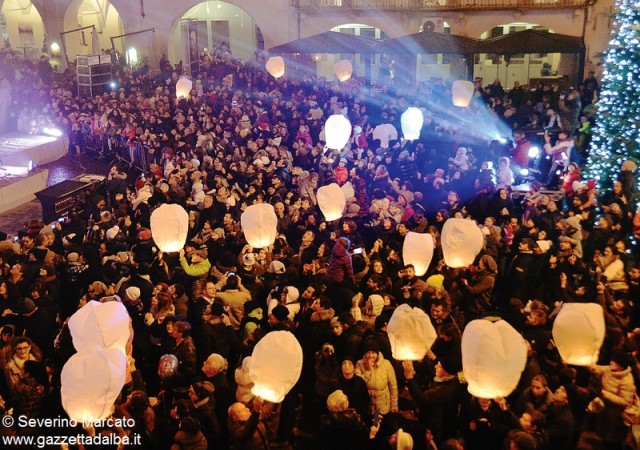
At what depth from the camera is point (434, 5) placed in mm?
23531

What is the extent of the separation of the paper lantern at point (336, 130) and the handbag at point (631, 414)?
28.4 feet

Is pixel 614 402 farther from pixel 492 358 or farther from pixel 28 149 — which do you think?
pixel 28 149

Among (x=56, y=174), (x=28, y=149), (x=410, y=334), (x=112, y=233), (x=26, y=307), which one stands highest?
(x=410, y=334)

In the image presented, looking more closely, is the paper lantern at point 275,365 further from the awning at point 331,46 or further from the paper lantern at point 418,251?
the awning at point 331,46

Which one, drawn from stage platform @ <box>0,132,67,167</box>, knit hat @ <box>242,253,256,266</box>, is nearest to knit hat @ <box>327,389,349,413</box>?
knit hat @ <box>242,253,256,266</box>

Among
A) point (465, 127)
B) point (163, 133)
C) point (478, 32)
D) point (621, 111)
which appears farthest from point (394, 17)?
point (621, 111)

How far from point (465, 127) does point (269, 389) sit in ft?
40.2

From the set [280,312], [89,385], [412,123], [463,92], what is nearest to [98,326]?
[89,385]

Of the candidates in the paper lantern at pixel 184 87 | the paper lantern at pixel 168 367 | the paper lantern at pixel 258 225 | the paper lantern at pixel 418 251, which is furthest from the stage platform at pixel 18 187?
the paper lantern at pixel 168 367

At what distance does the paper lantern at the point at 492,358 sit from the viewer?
5008mm

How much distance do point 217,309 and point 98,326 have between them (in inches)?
44.5

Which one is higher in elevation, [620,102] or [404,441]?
[620,102]

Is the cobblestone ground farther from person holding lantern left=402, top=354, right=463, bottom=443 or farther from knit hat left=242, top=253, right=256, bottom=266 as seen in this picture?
person holding lantern left=402, top=354, right=463, bottom=443

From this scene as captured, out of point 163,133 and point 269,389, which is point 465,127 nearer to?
point 163,133
